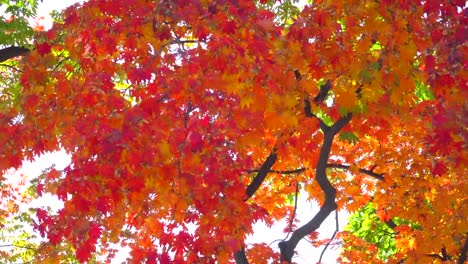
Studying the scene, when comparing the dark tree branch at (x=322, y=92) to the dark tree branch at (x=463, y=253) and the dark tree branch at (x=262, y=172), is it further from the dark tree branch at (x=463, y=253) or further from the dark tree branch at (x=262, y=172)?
the dark tree branch at (x=463, y=253)

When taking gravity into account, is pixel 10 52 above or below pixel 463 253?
above

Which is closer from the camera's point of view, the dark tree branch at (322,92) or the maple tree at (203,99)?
the maple tree at (203,99)

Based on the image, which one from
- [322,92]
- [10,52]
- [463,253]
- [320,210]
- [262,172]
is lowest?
[320,210]

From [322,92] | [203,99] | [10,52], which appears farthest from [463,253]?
[10,52]

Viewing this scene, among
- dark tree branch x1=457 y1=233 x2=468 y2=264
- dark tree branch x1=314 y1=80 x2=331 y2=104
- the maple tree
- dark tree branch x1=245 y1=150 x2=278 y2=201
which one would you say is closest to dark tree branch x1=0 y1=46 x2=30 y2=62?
the maple tree

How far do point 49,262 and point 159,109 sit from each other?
650 cm

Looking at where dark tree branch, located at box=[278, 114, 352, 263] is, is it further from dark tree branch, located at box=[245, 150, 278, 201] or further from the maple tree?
dark tree branch, located at box=[245, 150, 278, 201]

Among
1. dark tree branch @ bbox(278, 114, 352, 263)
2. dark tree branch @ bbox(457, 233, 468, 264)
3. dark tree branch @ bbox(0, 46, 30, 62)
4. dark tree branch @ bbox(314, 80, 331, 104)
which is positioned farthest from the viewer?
dark tree branch @ bbox(0, 46, 30, 62)

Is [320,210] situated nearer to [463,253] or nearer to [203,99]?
[203,99]

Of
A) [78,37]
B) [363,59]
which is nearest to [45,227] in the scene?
[78,37]

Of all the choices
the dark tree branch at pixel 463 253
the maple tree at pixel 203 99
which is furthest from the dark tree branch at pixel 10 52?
the dark tree branch at pixel 463 253

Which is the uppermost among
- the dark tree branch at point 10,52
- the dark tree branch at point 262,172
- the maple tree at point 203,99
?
the dark tree branch at point 10,52

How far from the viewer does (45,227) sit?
22.7ft

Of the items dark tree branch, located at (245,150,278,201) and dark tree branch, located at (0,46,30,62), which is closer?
dark tree branch, located at (245,150,278,201)
